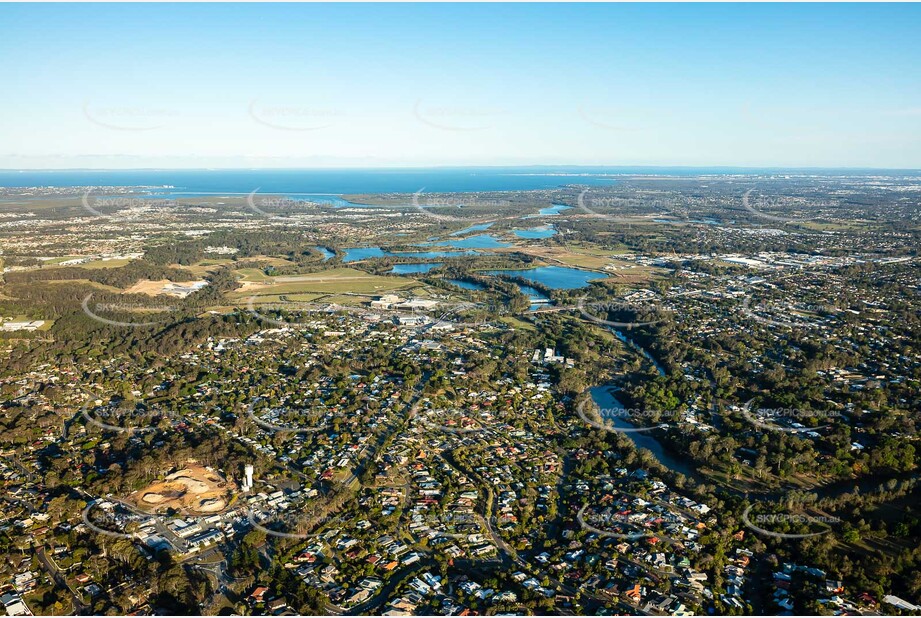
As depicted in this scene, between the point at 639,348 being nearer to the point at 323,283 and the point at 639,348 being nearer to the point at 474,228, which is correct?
the point at 323,283

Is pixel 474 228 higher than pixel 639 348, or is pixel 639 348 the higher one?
pixel 474 228

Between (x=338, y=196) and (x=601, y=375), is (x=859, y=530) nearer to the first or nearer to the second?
(x=601, y=375)

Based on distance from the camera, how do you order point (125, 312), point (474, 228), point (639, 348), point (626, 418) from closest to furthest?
point (626, 418) < point (639, 348) < point (125, 312) < point (474, 228)

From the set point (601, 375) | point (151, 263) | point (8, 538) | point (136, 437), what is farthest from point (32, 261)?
point (601, 375)

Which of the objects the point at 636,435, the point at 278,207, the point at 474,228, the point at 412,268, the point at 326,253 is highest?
the point at 278,207

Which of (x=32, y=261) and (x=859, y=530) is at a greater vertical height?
(x=32, y=261)

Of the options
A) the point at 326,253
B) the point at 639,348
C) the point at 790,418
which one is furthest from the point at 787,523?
the point at 326,253

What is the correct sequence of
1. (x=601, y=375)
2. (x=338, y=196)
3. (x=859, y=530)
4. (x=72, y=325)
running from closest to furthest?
(x=859, y=530) → (x=601, y=375) → (x=72, y=325) → (x=338, y=196)

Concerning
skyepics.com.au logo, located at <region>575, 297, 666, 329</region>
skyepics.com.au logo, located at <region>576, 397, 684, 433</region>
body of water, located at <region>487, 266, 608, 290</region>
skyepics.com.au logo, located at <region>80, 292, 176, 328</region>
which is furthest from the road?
body of water, located at <region>487, 266, 608, 290</region>
